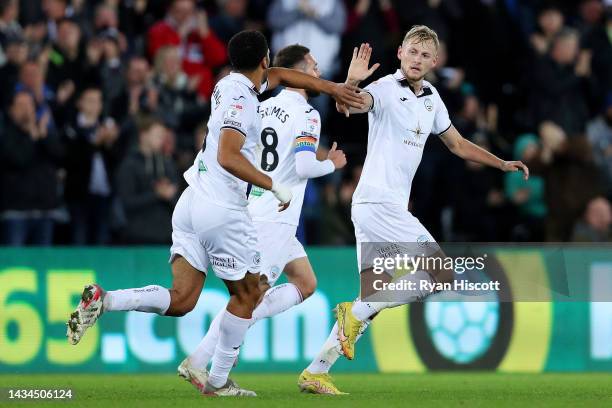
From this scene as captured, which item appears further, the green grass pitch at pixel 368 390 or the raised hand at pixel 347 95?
the raised hand at pixel 347 95

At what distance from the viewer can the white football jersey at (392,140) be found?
434 inches

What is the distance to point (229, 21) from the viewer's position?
1816cm

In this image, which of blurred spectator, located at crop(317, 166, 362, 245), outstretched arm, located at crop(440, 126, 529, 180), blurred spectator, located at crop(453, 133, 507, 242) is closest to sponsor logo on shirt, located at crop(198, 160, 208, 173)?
outstretched arm, located at crop(440, 126, 529, 180)

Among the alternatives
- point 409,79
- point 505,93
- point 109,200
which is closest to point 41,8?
point 109,200

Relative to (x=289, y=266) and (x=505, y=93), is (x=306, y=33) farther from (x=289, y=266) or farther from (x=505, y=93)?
(x=289, y=266)

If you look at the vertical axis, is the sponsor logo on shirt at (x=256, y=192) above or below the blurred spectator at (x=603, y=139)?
below

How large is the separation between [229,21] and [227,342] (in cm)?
854

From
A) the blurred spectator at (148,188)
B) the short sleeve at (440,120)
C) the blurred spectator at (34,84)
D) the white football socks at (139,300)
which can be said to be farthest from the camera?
the blurred spectator at (34,84)

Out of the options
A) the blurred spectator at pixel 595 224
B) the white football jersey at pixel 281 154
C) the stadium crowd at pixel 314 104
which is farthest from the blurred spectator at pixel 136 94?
the white football jersey at pixel 281 154

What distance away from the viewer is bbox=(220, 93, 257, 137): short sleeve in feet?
32.1

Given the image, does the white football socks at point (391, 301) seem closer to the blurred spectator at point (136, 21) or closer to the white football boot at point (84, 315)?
the white football boot at point (84, 315)

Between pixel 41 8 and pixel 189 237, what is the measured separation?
7.79m

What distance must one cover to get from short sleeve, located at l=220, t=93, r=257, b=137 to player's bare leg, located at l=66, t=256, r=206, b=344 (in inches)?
44.2

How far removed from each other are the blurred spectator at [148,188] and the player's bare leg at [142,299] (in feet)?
17.4
